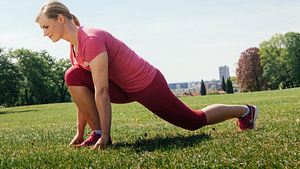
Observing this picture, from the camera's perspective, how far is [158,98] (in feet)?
16.3

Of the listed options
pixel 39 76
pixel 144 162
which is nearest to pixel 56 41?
pixel 144 162

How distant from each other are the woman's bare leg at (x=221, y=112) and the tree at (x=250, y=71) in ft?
308

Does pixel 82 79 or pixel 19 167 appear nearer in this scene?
pixel 19 167

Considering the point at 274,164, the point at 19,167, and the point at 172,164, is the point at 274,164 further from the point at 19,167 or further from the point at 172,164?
the point at 19,167

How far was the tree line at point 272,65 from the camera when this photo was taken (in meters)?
95.7

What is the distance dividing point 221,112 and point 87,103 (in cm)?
160

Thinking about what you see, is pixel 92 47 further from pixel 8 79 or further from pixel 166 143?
pixel 8 79

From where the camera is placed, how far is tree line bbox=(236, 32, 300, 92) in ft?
314

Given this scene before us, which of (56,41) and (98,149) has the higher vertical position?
(56,41)

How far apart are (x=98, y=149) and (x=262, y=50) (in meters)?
100

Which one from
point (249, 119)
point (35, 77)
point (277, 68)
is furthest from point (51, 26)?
point (277, 68)

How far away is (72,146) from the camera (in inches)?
202

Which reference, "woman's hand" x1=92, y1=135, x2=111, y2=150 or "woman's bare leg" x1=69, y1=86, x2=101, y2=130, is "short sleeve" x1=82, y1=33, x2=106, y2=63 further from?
"woman's hand" x1=92, y1=135, x2=111, y2=150

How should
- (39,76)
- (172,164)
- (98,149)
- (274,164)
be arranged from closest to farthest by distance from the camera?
(274,164) → (172,164) → (98,149) → (39,76)
